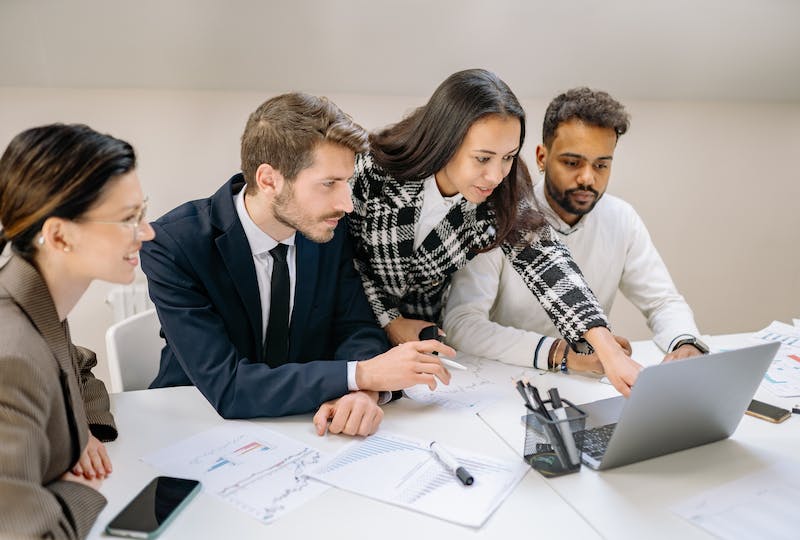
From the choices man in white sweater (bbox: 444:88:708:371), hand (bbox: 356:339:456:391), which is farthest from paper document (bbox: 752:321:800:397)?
hand (bbox: 356:339:456:391)

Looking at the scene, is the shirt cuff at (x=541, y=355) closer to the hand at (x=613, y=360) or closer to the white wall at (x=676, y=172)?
the hand at (x=613, y=360)

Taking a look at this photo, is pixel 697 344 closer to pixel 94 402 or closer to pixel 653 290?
pixel 653 290

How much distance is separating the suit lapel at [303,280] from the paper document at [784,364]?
3.67 ft

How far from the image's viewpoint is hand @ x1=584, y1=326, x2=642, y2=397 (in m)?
1.44

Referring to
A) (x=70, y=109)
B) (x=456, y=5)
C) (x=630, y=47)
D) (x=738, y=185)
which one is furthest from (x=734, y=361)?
(x=738, y=185)

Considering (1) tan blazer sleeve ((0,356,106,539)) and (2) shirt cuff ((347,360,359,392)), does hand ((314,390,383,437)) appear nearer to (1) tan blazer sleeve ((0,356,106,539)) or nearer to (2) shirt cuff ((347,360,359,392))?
(2) shirt cuff ((347,360,359,392))

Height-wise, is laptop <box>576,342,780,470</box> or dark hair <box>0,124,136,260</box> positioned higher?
dark hair <box>0,124,136,260</box>

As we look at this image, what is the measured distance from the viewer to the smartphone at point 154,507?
0.94 metres

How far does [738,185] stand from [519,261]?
209 centimetres

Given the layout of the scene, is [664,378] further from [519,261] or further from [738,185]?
[738,185]

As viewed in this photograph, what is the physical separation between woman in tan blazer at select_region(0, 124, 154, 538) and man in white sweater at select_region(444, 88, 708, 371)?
38.4 inches

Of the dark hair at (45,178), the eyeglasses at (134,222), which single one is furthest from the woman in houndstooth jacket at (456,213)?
the dark hair at (45,178)

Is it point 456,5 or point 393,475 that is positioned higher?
point 456,5

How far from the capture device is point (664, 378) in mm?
1062
